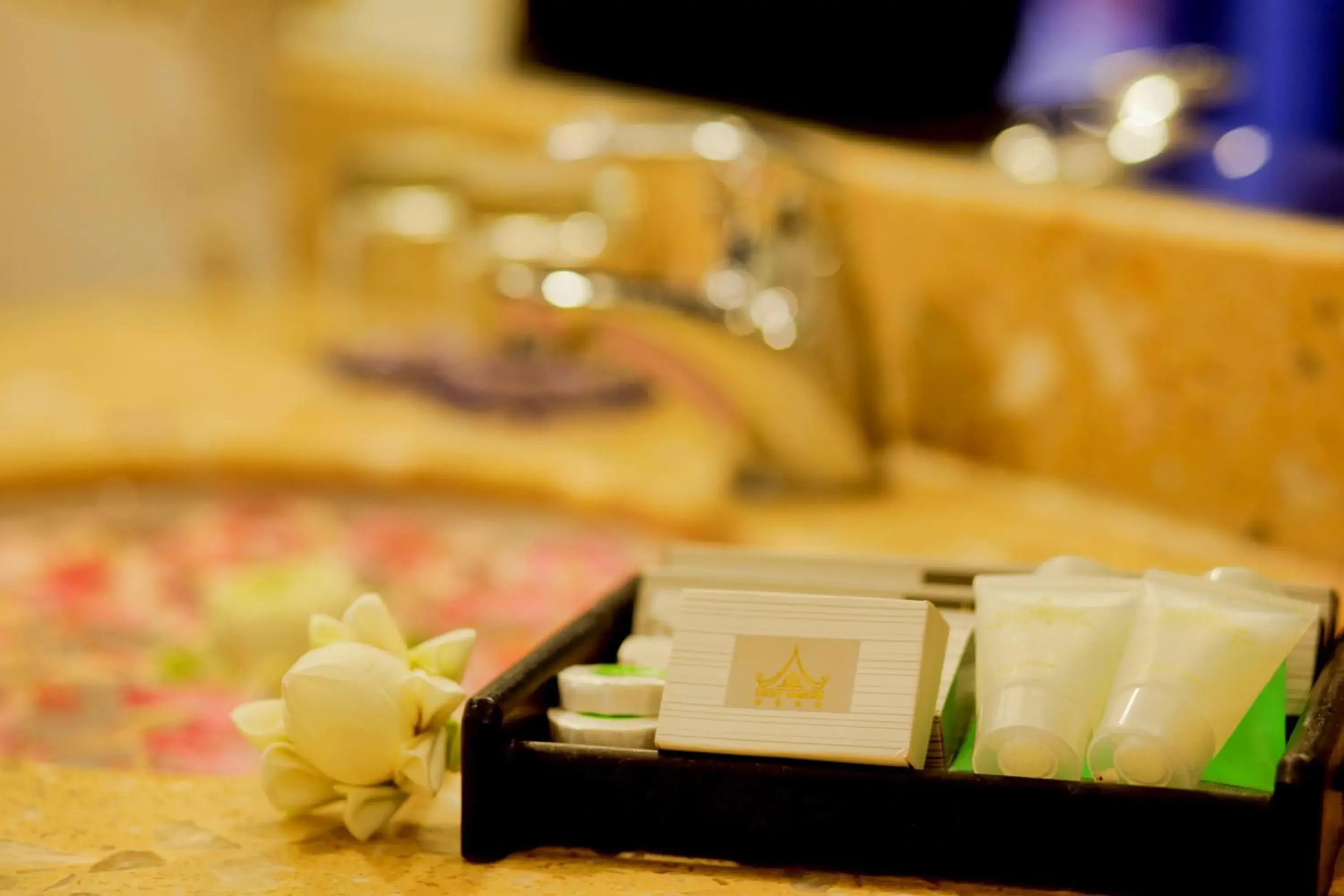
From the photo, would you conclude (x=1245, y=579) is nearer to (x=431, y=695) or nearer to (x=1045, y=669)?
(x=1045, y=669)

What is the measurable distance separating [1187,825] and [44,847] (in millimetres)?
344

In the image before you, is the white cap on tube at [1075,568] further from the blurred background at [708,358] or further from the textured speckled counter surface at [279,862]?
the blurred background at [708,358]

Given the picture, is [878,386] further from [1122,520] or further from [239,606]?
[239,606]

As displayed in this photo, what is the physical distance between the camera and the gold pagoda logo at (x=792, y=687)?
44 centimetres

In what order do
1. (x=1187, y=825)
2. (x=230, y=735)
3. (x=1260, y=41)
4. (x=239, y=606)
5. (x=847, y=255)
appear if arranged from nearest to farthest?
(x=1187, y=825) < (x=230, y=735) < (x=239, y=606) < (x=847, y=255) < (x=1260, y=41)

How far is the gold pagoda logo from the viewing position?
0.44 m

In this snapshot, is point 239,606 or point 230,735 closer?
point 230,735

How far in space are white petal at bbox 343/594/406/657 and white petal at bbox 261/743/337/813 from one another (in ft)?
0.14

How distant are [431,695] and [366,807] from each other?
41 mm

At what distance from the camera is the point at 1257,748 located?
0.43 metres

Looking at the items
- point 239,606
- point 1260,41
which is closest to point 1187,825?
point 239,606

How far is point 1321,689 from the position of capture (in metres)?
0.45

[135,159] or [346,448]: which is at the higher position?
[135,159]

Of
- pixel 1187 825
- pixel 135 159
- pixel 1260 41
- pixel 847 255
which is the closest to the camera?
pixel 1187 825
